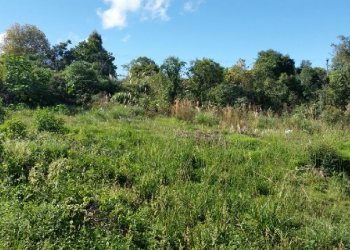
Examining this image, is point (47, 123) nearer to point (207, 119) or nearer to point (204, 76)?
point (207, 119)

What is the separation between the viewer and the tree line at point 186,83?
15.0 metres

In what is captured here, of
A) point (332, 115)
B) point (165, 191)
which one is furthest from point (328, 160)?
point (332, 115)

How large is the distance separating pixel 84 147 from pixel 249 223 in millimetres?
3581

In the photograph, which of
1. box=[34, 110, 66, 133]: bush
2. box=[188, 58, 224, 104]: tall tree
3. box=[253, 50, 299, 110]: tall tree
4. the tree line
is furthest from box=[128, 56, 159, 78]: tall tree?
box=[34, 110, 66, 133]: bush

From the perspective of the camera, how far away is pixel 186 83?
18.2 meters

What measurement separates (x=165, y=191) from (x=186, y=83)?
12523 millimetres

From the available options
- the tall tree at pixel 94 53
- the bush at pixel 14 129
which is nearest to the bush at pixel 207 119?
the bush at pixel 14 129

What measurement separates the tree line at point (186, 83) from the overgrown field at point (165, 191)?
630 centimetres

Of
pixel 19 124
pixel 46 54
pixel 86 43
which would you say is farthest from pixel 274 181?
pixel 46 54

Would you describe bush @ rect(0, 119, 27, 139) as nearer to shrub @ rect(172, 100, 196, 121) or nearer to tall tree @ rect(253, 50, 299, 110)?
shrub @ rect(172, 100, 196, 121)

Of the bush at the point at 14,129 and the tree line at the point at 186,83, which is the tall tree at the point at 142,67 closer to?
the tree line at the point at 186,83

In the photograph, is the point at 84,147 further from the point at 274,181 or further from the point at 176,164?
the point at 274,181

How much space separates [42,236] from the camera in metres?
4.54

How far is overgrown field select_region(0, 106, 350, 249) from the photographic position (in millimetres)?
4746
